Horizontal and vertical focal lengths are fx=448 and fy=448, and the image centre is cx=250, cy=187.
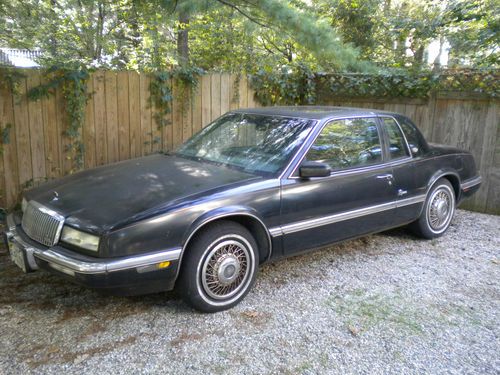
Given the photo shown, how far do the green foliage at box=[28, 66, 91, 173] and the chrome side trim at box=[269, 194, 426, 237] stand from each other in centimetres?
327

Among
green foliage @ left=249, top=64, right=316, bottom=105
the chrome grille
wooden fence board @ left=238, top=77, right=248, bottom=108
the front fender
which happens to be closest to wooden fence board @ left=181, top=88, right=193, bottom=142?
wooden fence board @ left=238, top=77, right=248, bottom=108

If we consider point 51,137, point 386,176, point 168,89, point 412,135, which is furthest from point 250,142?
point 51,137

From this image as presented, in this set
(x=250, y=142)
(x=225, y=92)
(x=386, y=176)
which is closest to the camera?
(x=250, y=142)

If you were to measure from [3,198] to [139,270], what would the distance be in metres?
3.20

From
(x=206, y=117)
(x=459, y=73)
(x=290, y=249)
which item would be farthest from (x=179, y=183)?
(x=459, y=73)

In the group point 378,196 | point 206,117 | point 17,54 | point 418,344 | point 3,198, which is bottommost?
point 418,344

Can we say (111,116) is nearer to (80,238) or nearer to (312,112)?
(312,112)

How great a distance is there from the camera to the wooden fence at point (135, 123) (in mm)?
5391

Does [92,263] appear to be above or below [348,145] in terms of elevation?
below

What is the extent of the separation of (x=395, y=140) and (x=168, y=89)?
10.6ft

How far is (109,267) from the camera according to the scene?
117 inches

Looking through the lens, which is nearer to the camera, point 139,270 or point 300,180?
point 139,270

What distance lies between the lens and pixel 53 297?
3.68m

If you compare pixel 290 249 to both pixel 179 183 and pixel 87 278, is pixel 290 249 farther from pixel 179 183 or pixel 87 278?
pixel 87 278
